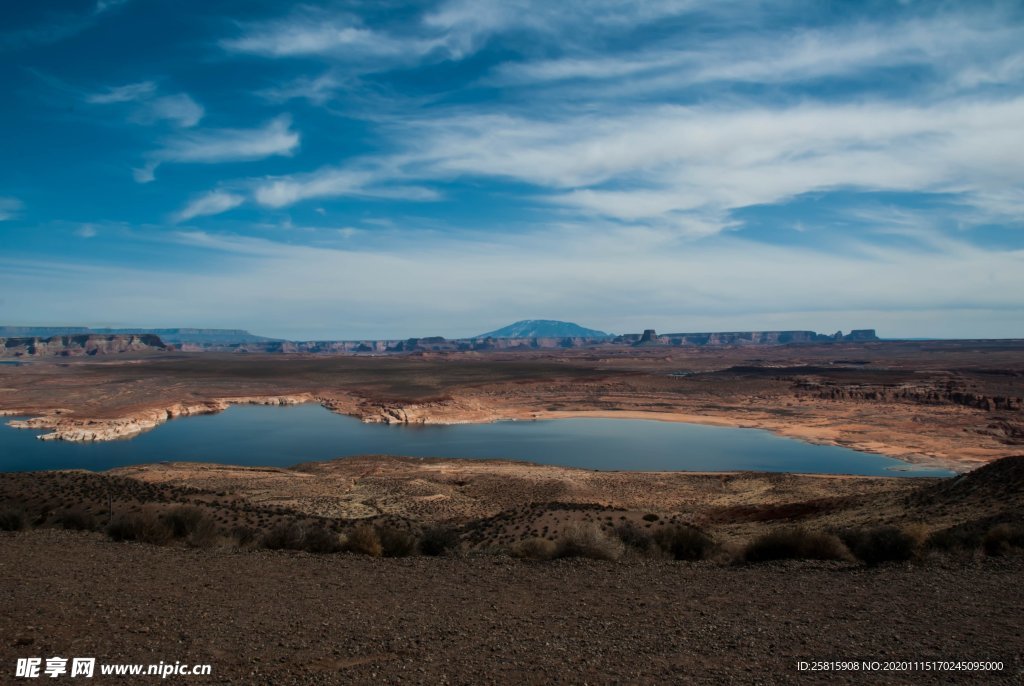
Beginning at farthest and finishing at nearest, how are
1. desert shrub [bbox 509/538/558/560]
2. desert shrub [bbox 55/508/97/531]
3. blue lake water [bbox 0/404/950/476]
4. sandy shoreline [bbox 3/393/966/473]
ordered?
sandy shoreline [bbox 3/393/966/473], blue lake water [bbox 0/404/950/476], desert shrub [bbox 55/508/97/531], desert shrub [bbox 509/538/558/560]

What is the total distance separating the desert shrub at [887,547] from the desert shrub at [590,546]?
4472mm

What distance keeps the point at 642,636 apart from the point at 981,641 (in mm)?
3828

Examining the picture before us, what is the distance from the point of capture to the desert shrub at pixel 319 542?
12820 millimetres

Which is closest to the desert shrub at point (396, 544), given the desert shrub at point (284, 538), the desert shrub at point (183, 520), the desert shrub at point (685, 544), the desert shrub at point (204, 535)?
the desert shrub at point (284, 538)

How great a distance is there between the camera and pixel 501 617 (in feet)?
27.6

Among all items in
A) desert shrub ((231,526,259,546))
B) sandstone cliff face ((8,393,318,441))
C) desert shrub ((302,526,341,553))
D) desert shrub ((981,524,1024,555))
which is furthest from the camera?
sandstone cliff face ((8,393,318,441))

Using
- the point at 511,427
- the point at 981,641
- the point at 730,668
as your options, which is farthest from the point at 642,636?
the point at 511,427

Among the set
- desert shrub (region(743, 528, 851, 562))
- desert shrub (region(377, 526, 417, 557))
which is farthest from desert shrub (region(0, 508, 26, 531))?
desert shrub (region(743, 528, 851, 562))

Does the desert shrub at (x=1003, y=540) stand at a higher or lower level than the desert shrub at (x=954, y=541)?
higher

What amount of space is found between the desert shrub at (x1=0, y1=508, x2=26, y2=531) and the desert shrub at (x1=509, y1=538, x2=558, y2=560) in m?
11.3

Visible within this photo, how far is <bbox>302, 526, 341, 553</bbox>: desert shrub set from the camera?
42.1 feet

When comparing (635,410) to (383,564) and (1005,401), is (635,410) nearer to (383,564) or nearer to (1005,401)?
(1005,401)

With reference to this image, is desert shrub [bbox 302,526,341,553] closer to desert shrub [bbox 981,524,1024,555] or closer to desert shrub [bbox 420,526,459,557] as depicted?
desert shrub [bbox 420,526,459,557]

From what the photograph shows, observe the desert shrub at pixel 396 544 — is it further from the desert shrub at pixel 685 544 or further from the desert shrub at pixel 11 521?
the desert shrub at pixel 11 521
